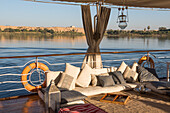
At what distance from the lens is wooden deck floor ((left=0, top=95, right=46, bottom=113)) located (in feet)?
8.96

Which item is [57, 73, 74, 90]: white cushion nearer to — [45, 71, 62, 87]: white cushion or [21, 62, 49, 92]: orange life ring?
[45, 71, 62, 87]: white cushion

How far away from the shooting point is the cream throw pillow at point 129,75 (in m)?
3.99

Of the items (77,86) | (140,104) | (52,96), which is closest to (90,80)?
(77,86)

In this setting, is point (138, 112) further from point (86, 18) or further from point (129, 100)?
point (86, 18)

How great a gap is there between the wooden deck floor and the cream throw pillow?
1.93 meters

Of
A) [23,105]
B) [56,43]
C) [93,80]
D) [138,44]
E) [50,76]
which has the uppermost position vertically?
[56,43]

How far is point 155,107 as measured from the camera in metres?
2.83

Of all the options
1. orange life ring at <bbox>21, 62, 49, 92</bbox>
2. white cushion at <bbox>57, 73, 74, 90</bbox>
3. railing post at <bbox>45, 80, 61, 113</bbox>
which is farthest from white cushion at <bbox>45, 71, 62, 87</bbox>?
railing post at <bbox>45, 80, 61, 113</bbox>

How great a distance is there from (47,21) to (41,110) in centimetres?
2443

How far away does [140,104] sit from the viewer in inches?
116

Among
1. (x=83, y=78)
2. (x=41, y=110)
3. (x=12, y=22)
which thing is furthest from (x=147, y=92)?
(x=12, y=22)

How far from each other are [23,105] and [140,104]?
193 cm

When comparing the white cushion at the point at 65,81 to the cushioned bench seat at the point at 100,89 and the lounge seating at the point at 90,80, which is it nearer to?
the lounge seating at the point at 90,80

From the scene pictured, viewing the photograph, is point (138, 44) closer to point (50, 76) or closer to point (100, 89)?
point (100, 89)
